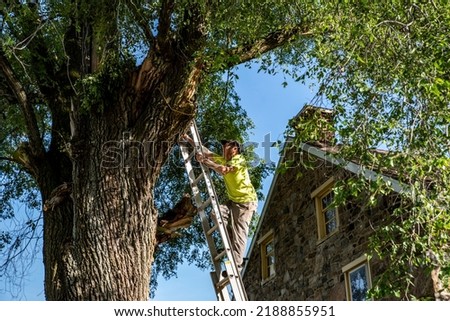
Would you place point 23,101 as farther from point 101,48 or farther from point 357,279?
point 357,279

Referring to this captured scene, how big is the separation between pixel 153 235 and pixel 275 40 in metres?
3.38

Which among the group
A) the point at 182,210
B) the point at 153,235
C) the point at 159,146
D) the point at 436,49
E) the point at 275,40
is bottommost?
the point at 153,235

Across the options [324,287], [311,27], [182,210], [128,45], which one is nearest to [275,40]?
[311,27]

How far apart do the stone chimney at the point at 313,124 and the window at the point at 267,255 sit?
9034mm

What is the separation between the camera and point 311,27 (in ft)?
28.2

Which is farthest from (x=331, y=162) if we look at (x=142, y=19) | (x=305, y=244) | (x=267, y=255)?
(x=267, y=255)

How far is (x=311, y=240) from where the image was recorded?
1402 cm

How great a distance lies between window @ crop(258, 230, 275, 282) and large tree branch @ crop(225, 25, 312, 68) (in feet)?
26.8

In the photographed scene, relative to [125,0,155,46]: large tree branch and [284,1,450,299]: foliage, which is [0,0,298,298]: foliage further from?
[284,1,450,299]: foliage

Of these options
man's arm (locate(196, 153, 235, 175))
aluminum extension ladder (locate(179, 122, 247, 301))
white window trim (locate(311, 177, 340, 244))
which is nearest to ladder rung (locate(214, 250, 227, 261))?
aluminum extension ladder (locate(179, 122, 247, 301))

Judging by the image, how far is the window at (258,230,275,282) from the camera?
15.9 meters
